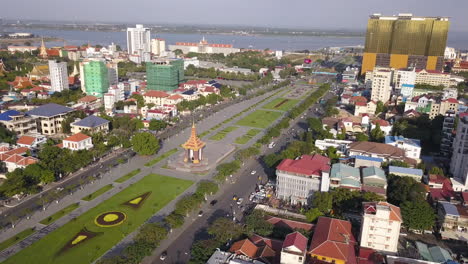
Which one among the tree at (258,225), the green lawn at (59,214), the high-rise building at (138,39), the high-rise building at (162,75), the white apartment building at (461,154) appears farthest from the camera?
the high-rise building at (138,39)

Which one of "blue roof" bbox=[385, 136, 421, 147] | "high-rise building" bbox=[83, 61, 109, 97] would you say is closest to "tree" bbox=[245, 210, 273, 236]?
"blue roof" bbox=[385, 136, 421, 147]

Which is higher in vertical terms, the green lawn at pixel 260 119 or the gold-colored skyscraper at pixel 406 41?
the gold-colored skyscraper at pixel 406 41

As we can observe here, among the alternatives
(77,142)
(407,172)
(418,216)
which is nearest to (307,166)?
(418,216)

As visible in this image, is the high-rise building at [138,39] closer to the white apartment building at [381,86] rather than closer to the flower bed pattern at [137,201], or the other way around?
the white apartment building at [381,86]

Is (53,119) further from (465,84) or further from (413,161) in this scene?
(465,84)

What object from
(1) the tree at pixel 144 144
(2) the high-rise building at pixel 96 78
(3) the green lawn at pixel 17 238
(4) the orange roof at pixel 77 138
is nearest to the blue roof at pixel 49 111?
(4) the orange roof at pixel 77 138

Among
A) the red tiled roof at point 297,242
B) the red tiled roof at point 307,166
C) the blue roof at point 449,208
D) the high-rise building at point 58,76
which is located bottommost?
the blue roof at point 449,208
